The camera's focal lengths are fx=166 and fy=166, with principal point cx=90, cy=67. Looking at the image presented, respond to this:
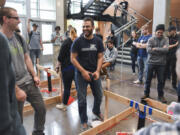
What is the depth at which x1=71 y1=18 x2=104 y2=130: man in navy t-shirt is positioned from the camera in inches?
98.4

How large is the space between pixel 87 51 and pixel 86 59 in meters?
0.12

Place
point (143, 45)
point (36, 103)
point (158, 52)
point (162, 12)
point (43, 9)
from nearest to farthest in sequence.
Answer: point (36, 103), point (158, 52), point (143, 45), point (162, 12), point (43, 9)

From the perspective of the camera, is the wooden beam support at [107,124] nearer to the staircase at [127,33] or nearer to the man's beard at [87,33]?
the man's beard at [87,33]

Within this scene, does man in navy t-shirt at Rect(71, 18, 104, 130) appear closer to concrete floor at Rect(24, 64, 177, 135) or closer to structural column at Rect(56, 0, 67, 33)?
concrete floor at Rect(24, 64, 177, 135)

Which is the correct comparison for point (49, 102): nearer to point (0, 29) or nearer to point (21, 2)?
point (0, 29)

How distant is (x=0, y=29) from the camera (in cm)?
179

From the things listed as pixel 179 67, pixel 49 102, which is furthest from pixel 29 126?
pixel 179 67

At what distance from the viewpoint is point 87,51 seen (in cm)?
253

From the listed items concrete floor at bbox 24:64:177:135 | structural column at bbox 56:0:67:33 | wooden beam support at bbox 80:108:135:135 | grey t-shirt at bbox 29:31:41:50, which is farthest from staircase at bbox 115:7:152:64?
wooden beam support at bbox 80:108:135:135

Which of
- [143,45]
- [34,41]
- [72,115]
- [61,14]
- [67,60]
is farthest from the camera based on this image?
[61,14]

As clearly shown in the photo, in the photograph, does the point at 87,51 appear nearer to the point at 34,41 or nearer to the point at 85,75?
the point at 85,75

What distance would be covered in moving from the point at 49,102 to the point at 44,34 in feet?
21.7

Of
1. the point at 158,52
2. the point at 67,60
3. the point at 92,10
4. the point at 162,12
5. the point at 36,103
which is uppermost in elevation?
the point at 92,10

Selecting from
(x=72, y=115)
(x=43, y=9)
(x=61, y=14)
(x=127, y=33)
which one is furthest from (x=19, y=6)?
(x=72, y=115)
